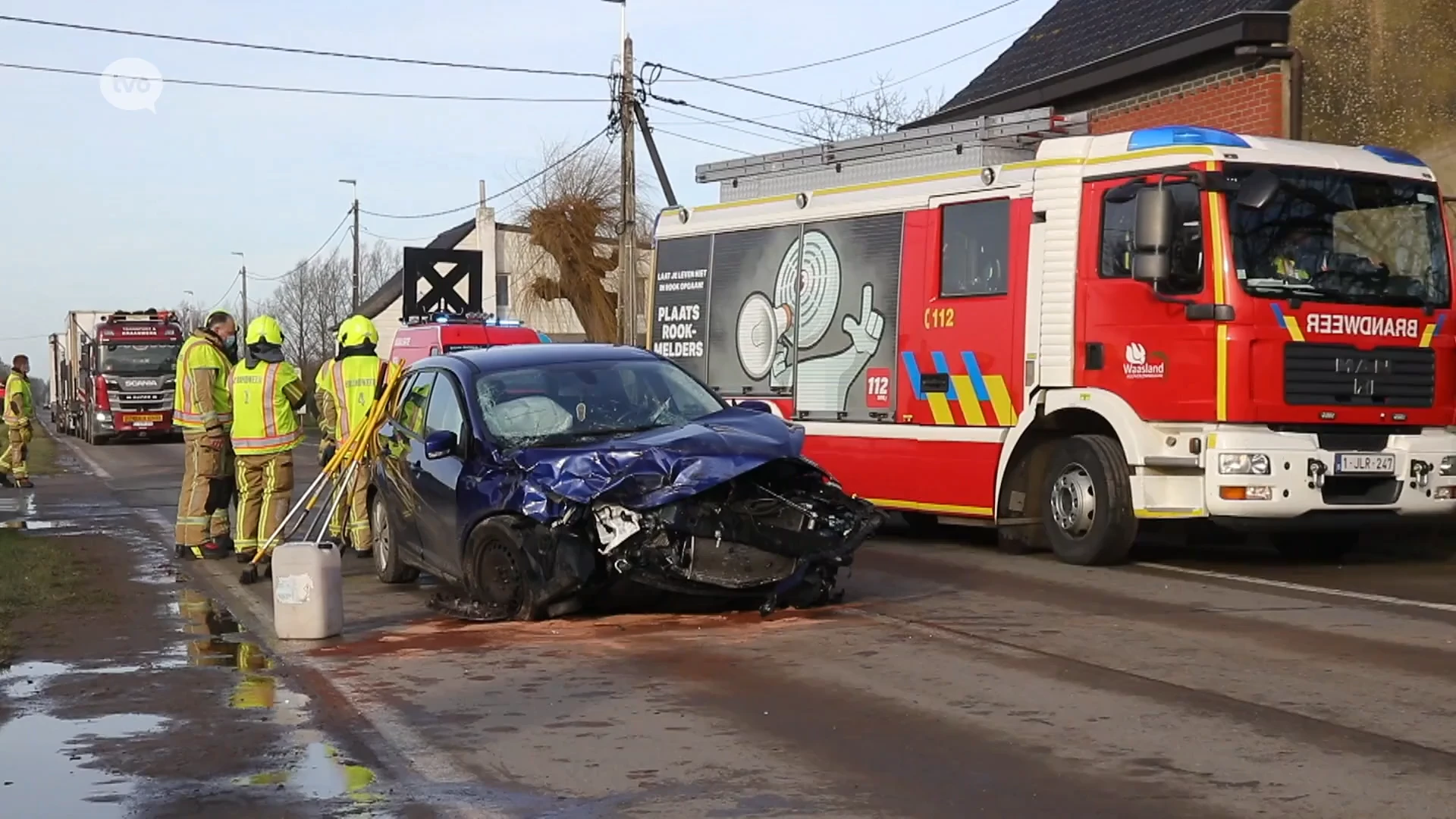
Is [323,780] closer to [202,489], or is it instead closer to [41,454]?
[202,489]

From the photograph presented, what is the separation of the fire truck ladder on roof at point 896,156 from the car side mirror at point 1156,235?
1831mm

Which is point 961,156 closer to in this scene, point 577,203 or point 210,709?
point 210,709

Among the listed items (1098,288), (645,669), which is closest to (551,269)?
(1098,288)

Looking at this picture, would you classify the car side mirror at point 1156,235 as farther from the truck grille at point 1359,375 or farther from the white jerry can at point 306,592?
the white jerry can at point 306,592

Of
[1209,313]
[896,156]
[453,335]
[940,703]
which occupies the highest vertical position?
[896,156]

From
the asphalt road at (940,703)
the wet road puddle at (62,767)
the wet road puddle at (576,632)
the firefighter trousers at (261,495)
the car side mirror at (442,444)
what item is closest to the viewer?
the asphalt road at (940,703)

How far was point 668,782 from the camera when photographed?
611 centimetres

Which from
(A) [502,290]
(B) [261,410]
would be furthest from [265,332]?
(A) [502,290]

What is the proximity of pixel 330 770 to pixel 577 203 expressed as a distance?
4441 cm

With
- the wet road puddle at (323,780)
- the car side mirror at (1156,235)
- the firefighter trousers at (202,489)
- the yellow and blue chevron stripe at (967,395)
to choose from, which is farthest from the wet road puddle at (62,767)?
the yellow and blue chevron stripe at (967,395)

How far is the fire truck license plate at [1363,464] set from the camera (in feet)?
38.9

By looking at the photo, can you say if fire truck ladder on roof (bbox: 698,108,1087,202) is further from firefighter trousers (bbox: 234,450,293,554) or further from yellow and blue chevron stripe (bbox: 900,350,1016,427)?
firefighter trousers (bbox: 234,450,293,554)

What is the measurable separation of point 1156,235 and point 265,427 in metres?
6.81

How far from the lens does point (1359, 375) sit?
470 inches
